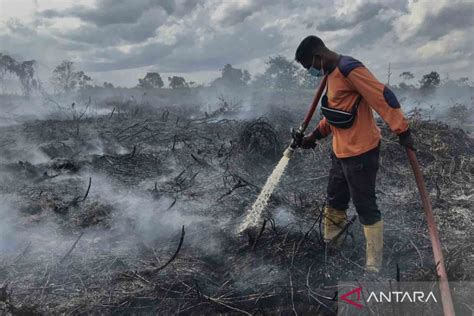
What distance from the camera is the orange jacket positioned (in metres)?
2.74

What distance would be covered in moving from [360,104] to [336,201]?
0.98m

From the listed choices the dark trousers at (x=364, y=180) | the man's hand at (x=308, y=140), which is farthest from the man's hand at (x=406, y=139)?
the man's hand at (x=308, y=140)

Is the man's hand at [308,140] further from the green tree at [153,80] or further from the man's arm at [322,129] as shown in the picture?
the green tree at [153,80]

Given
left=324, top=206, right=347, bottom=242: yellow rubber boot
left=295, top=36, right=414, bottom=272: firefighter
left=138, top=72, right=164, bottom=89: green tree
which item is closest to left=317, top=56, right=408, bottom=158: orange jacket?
left=295, top=36, right=414, bottom=272: firefighter

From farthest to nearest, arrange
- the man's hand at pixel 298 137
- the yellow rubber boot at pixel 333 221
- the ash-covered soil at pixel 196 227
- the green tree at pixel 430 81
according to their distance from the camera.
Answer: the green tree at pixel 430 81
the man's hand at pixel 298 137
the yellow rubber boot at pixel 333 221
the ash-covered soil at pixel 196 227

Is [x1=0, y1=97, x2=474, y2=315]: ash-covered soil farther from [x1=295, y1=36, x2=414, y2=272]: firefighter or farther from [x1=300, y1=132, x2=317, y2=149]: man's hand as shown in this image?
[x1=300, y1=132, x2=317, y2=149]: man's hand

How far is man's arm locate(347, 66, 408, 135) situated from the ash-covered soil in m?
1.08

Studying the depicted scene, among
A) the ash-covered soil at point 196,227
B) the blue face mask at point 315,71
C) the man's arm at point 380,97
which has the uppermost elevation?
the blue face mask at point 315,71

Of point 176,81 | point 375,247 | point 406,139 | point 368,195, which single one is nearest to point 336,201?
point 368,195

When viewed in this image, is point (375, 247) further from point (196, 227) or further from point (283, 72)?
point (283, 72)

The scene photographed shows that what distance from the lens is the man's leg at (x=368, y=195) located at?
119 inches

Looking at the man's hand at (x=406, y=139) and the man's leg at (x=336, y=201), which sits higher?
the man's hand at (x=406, y=139)

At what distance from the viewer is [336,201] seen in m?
3.47

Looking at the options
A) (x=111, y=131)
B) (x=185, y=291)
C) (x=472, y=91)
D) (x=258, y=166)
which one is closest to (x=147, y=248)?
(x=185, y=291)
